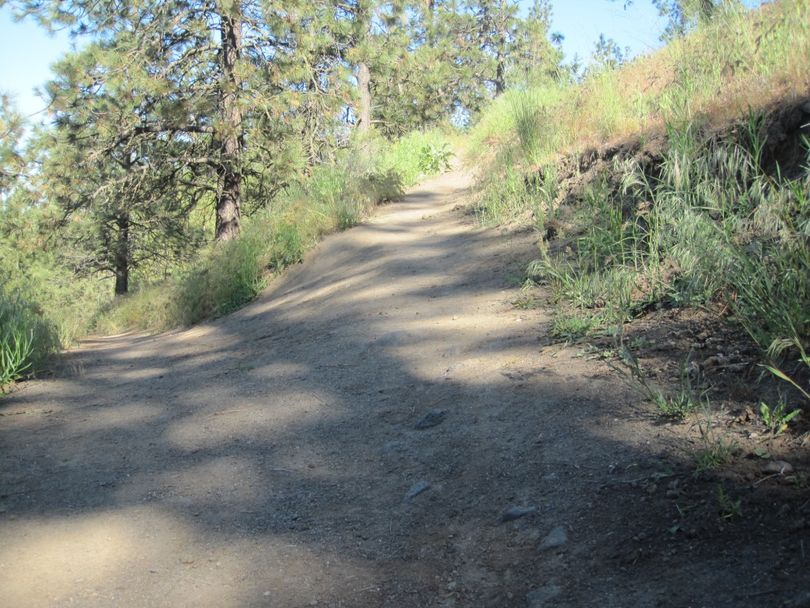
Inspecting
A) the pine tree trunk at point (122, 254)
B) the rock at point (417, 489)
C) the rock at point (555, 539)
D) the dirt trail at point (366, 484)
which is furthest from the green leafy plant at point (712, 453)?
the pine tree trunk at point (122, 254)

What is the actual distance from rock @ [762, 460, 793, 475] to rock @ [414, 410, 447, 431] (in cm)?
171

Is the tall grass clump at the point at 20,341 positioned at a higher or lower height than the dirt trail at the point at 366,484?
higher

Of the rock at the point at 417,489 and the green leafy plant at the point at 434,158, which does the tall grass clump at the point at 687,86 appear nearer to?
the rock at the point at 417,489

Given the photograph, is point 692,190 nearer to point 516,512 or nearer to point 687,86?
point 687,86

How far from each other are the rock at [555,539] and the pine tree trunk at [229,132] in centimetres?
1015

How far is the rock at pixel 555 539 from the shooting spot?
2.63 metres

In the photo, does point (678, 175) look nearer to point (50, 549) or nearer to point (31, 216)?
point (50, 549)

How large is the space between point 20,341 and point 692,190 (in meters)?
5.35

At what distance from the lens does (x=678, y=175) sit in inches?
177

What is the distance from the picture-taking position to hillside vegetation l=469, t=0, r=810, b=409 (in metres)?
3.50

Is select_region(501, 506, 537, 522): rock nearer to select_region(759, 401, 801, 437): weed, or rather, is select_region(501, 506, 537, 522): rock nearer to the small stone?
select_region(759, 401, 801, 437): weed

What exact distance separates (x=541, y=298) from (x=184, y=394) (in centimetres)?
284

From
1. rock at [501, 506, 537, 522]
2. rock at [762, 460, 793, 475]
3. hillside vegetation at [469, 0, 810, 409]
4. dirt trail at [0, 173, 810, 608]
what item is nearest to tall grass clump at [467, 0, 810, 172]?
hillside vegetation at [469, 0, 810, 409]

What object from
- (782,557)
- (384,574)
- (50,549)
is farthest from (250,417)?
(782,557)
